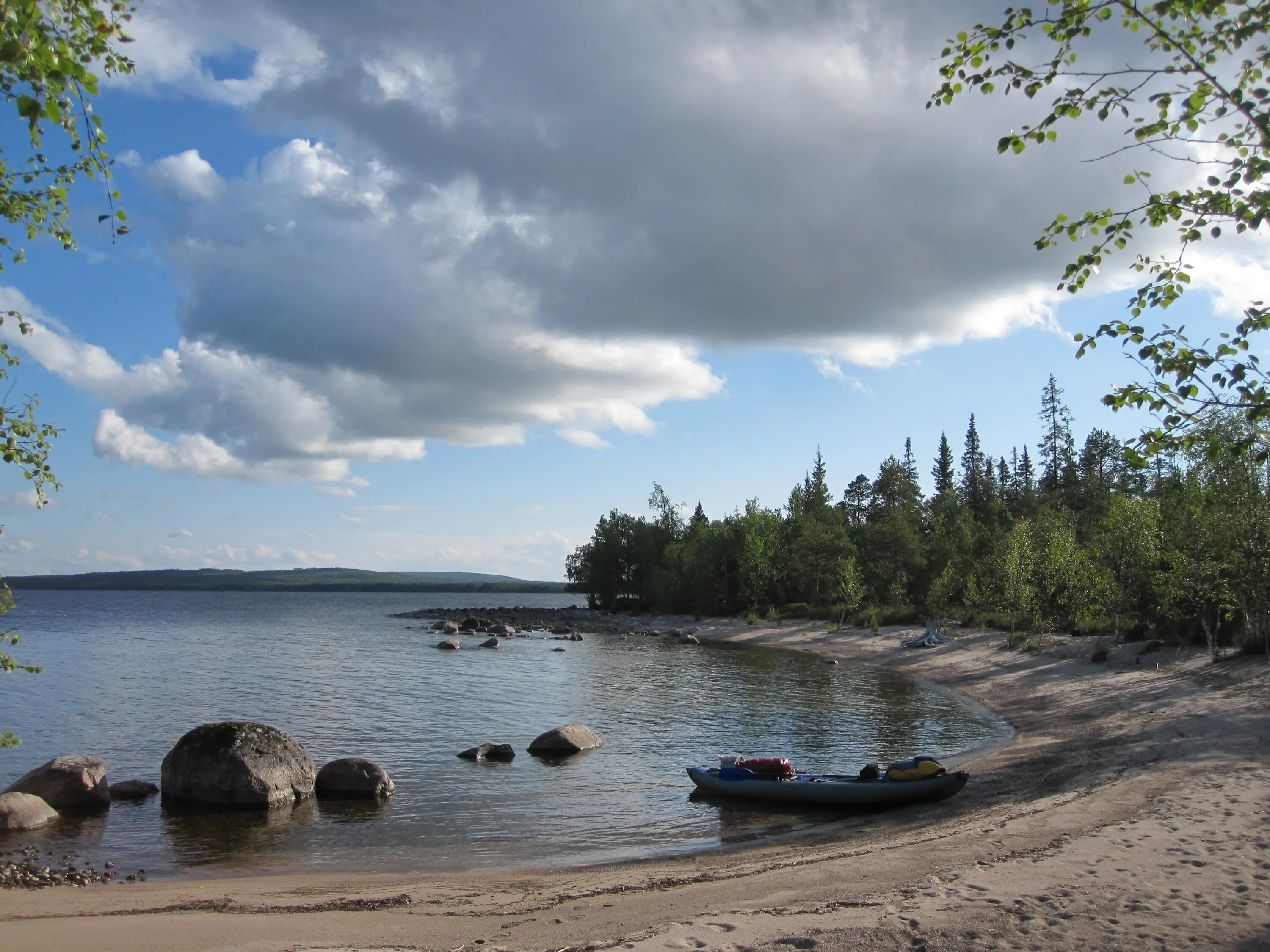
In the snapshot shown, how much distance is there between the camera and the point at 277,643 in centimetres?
7388

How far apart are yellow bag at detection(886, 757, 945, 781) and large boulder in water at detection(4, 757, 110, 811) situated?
18.6 m

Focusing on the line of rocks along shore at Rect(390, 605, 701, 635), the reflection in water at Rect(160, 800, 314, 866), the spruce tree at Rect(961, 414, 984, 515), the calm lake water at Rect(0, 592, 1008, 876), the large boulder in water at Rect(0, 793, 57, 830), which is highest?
the spruce tree at Rect(961, 414, 984, 515)

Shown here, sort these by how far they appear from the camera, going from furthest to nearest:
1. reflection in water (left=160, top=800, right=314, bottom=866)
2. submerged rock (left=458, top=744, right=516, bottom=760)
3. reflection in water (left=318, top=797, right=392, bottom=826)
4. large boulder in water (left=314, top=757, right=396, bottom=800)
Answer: submerged rock (left=458, top=744, right=516, bottom=760)
large boulder in water (left=314, top=757, right=396, bottom=800)
reflection in water (left=318, top=797, right=392, bottom=826)
reflection in water (left=160, top=800, right=314, bottom=866)

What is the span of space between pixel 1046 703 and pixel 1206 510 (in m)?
11.1

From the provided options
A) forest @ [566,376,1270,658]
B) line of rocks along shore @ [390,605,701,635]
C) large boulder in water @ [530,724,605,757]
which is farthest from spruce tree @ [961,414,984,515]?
large boulder in water @ [530,724,605,757]

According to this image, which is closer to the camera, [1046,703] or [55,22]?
[55,22]

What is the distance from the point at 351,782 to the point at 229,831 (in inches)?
130

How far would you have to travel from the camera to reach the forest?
1276 inches

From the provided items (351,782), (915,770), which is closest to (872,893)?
(915,770)

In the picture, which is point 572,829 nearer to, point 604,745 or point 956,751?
A: point 604,745

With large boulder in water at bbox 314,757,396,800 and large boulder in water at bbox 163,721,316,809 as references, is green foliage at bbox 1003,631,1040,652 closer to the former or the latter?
large boulder in water at bbox 314,757,396,800

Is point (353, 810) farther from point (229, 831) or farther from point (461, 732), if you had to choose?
point (461, 732)

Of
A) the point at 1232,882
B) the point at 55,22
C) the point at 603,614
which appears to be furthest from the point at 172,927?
the point at 603,614

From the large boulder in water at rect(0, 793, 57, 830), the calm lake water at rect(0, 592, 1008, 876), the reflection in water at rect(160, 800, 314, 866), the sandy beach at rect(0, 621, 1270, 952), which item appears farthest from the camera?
the large boulder in water at rect(0, 793, 57, 830)
